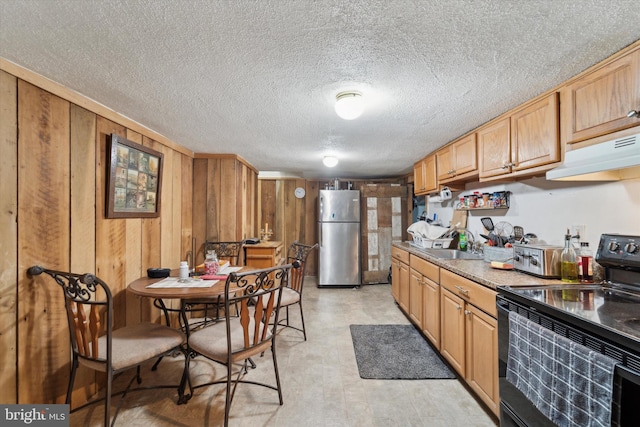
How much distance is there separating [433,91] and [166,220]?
8.77 feet

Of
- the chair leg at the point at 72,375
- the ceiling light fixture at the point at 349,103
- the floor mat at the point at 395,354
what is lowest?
the floor mat at the point at 395,354

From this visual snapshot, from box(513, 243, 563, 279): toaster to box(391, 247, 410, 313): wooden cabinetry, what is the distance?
151 centimetres

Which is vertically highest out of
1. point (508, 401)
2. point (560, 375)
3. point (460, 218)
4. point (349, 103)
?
point (349, 103)

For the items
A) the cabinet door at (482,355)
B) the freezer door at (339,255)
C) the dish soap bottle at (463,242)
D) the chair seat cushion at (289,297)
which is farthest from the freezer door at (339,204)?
the cabinet door at (482,355)

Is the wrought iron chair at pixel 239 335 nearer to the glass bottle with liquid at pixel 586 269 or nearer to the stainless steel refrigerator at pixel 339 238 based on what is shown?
the glass bottle with liquid at pixel 586 269

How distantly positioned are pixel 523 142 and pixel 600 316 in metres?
1.25

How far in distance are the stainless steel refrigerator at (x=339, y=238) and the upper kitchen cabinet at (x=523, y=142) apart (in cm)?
271

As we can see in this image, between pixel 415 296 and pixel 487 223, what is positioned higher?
pixel 487 223

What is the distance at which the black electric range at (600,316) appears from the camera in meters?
0.95

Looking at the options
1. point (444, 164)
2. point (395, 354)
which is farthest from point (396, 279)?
point (444, 164)

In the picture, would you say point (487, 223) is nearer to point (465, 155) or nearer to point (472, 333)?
point (465, 155)

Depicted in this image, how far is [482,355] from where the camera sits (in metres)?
1.77

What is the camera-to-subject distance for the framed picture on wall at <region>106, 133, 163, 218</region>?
82.7 inches

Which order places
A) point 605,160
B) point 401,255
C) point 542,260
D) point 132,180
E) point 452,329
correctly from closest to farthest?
point 605,160 → point 542,260 → point 452,329 → point 132,180 → point 401,255
